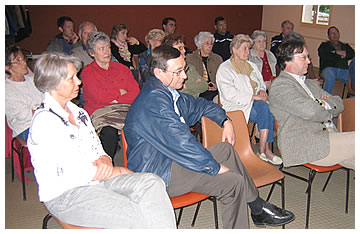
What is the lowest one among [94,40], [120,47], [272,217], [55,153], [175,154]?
[272,217]

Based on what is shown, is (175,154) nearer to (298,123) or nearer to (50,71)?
(50,71)

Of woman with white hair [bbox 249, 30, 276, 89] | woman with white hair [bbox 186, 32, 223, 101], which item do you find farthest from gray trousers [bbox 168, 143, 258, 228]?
woman with white hair [bbox 249, 30, 276, 89]

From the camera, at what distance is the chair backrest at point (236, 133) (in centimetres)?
248

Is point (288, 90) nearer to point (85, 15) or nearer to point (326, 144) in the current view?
point (326, 144)

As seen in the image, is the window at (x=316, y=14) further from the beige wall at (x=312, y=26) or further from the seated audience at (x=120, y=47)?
the seated audience at (x=120, y=47)

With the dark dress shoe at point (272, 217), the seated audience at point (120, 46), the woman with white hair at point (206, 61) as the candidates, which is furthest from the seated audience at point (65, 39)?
the dark dress shoe at point (272, 217)

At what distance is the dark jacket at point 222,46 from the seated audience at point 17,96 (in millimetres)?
3293

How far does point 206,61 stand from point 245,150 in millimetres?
1984

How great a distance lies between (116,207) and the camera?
5.67 feet

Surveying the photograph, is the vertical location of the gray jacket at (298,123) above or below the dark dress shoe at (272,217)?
above

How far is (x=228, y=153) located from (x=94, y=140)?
32.5 inches

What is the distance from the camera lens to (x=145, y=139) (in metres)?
2.04

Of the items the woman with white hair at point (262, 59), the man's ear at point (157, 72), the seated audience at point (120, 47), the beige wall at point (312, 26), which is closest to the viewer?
the man's ear at point (157, 72)

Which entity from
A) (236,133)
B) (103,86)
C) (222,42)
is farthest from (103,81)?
(222,42)
